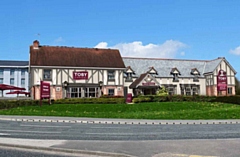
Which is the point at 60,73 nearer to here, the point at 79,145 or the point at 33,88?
the point at 33,88

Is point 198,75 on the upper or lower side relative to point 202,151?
upper

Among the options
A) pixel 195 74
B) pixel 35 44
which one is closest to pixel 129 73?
pixel 195 74

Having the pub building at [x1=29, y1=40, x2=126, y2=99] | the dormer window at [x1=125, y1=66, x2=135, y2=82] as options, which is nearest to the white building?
the pub building at [x1=29, y1=40, x2=126, y2=99]

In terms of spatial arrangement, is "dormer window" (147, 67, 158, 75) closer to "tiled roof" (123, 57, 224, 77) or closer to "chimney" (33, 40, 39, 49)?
"tiled roof" (123, 57, 224, 77)

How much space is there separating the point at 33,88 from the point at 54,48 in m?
7.91

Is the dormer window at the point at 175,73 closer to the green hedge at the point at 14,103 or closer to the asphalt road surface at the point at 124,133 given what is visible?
the green hedge at the point at 14,103

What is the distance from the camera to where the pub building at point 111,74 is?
44312 millimetres

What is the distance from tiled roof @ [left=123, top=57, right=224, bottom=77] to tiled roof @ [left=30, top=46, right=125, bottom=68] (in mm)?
4492

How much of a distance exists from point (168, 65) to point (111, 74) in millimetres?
13163

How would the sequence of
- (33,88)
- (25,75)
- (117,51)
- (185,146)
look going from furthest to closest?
(25,75)
(117,51)
(33,88)
(185,146)

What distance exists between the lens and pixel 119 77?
47562mm

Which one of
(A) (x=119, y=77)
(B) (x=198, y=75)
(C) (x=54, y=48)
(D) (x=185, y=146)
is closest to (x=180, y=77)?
(B) (x=198, y=75)

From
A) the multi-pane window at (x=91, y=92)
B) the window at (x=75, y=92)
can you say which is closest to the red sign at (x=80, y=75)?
the window at (x=75, y=92)

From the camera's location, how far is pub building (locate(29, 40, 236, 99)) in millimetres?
44312
